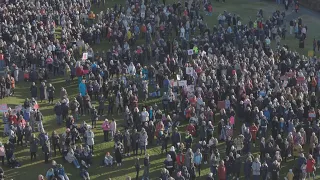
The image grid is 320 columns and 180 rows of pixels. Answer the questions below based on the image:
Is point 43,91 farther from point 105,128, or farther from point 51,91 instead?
point 105,128

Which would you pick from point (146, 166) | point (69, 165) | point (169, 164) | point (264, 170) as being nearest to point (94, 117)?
point (69, 165)

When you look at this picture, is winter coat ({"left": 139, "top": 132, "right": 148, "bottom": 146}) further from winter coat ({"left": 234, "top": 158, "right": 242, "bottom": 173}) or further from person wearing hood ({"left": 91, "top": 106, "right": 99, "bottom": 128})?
winter coat ({"left": 234, "top": 158, "right": 242, "bottom": 173})

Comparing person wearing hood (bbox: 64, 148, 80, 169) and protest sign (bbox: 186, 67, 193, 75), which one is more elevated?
protest sign (bbox: 186, 67, 193, 75)

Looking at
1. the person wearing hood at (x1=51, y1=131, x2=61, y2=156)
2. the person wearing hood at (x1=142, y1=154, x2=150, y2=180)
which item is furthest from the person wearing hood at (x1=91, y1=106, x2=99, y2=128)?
the person wearing hood at (x1=142, y1=154, x2=150, y2=180)

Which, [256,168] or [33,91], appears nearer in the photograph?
[256,168]

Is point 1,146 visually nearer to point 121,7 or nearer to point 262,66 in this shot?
point 262,66

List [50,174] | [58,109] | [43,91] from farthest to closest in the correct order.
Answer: [43,91], [58,109], [50,174]

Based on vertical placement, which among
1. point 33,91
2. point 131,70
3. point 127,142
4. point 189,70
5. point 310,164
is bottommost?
point 310,164

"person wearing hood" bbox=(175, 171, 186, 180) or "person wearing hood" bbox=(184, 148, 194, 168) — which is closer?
"person wearing hood" bbox=(175, 171, 186, 180)

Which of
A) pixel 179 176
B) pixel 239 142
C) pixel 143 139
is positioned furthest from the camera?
pixel 143 139

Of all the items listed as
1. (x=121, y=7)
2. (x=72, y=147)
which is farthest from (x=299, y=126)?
(x=121, y=7)

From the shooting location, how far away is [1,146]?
30625mm

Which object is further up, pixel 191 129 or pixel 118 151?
pixel 191 129

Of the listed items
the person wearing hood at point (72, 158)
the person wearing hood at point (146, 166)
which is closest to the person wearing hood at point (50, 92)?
the person wearing hood at point (72, 158)
